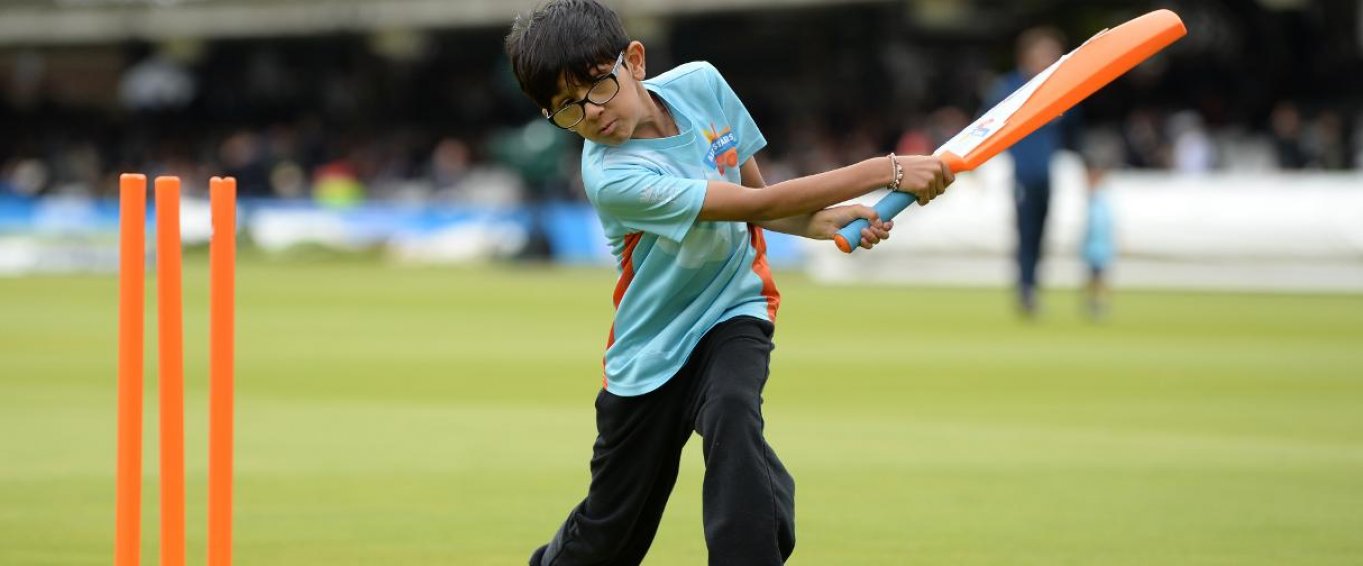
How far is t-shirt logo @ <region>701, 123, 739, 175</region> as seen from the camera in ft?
15.7

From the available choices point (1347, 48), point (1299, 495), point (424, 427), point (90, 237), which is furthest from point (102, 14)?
point (1299, 495)

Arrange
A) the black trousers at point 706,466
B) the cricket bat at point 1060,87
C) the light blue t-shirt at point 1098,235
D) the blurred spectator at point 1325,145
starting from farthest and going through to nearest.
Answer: the blurred spectator at point 1325,145, the light blue t-shirt at point 1098,235, the cricket bat at point 1060,87, the black trousers at point 706,466

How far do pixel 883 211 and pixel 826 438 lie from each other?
13.8ft

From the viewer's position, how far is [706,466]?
4449 mm

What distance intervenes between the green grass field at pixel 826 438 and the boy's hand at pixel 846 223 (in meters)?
1.43

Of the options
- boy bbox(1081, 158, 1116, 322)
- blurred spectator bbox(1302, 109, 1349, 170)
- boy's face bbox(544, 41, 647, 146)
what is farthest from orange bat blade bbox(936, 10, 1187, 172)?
blurred spectator bbox(1302, 109, 1349, 170)

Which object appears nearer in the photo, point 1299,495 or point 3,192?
point 1299,495

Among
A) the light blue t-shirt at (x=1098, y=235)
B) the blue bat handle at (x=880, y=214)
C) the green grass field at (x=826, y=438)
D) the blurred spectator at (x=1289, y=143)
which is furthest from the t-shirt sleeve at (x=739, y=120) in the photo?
the blurred spectator at (x=1289, y=143)

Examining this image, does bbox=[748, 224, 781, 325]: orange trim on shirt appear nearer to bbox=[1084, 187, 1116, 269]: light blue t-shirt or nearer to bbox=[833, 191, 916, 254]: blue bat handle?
bbox=[833, 191, 916, 254]: blue bat handle

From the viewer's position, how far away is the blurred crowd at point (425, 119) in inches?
1122

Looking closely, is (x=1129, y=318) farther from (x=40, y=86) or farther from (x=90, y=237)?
(x=40, y=86)

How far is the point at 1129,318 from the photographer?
16.4m

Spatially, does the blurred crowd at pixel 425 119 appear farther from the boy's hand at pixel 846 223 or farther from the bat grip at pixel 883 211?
the boy's hand at pixel 846 223

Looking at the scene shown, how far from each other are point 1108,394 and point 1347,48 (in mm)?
21507
